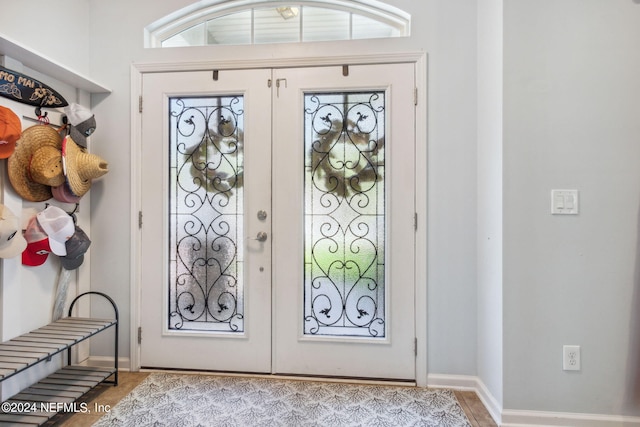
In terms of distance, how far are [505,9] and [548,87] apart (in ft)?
1.50

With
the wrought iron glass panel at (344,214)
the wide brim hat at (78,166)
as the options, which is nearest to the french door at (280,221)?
the wrought iron glass panel at (344,214)

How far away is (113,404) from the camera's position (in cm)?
178

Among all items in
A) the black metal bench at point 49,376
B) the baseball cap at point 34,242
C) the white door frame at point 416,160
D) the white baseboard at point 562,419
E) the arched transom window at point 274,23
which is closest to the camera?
the black metal bench at point 49,376

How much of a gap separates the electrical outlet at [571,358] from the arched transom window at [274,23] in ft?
6.70

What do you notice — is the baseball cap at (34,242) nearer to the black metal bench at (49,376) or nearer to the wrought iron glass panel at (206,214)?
the black metal bench at (49,376)

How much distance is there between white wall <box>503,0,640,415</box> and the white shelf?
2.43 meters

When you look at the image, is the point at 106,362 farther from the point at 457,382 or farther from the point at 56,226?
the point at 457,382

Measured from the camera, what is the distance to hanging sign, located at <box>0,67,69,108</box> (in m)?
1.56

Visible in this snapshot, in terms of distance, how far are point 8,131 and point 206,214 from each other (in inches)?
40.6

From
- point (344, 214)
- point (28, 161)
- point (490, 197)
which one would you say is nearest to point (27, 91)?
point (28, 161)

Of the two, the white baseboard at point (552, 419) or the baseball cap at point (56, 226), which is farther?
the baseball cap at point (56, 226)

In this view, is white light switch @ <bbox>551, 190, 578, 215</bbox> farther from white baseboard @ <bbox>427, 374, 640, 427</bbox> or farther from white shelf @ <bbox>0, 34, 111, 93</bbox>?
white shelf @ <bbox>0, 34, 111, 93</bbox>

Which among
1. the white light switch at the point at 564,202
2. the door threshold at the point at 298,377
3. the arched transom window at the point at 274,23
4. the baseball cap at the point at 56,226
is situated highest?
the arched transom window at the point at 274,23

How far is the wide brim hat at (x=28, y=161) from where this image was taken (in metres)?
1.65
